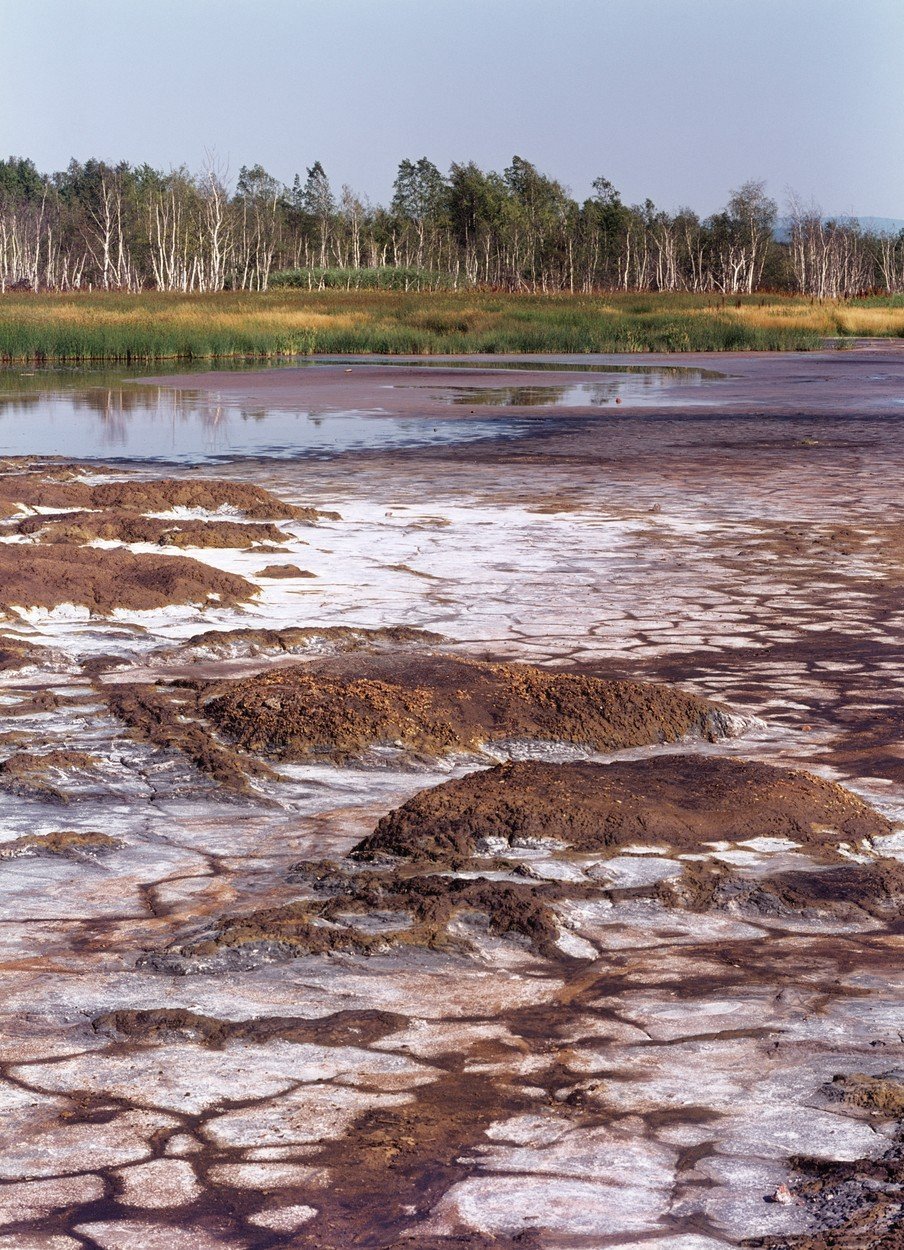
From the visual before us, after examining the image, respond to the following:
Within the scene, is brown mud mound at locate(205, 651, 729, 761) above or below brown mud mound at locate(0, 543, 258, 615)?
below

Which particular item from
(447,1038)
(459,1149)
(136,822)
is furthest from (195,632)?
(459,1149)

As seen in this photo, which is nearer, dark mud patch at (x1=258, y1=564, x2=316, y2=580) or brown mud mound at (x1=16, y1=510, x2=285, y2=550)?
dark mud patch at (x1=258, y1=564, x2=316, y2=580)

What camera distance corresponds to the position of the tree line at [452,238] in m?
94.9

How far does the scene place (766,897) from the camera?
4062 millimetres

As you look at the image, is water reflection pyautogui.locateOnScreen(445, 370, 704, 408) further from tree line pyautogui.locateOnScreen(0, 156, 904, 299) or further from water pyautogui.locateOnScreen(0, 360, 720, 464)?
tree line pyautogui.locateOnScreen(0, 156, 904, 299)

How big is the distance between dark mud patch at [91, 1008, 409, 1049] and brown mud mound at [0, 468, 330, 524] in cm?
797

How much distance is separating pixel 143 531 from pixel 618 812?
6081 mm

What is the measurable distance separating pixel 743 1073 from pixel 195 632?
467cm

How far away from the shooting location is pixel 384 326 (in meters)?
46.0

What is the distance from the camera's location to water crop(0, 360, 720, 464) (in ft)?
56.5

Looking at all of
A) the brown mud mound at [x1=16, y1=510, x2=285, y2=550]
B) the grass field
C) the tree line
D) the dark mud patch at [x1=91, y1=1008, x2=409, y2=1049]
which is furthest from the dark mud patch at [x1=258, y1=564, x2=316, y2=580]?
the tree line

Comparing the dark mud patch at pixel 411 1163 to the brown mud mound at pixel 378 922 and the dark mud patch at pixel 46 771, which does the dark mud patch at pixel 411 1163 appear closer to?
the brown mud mound at pixel 378 922

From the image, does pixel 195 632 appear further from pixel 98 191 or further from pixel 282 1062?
pixel 98 191

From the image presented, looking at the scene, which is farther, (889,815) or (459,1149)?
(889,815)
